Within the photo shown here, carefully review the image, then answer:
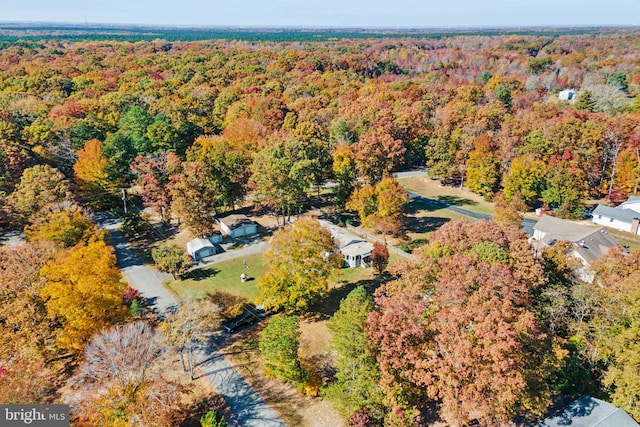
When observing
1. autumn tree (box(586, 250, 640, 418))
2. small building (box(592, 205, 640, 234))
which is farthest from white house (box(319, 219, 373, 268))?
small building (box(592, 205, 640, 234))

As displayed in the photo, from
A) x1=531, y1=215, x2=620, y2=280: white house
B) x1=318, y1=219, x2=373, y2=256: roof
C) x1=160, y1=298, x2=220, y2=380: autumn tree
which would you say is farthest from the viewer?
x1=318, y1=219, x2=373, y2=256: roof

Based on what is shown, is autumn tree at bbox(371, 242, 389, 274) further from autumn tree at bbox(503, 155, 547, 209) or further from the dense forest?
autumn tree at bbox(503, 155, 547, 209)

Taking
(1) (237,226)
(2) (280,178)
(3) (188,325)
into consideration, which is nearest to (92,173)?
(1) (237,226)

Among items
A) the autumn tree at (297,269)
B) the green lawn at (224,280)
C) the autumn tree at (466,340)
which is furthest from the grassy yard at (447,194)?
the autumn tree at (466,340)

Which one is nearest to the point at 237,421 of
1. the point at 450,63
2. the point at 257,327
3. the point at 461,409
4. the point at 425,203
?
the point at 257,327

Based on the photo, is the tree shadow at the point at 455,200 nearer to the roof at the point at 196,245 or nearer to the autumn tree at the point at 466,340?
the autumn tree at the point at 466,340

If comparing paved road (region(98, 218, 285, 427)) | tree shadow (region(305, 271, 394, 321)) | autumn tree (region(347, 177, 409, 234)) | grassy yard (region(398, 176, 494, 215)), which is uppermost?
autumn tree (region(347, 177, 409, 234))
